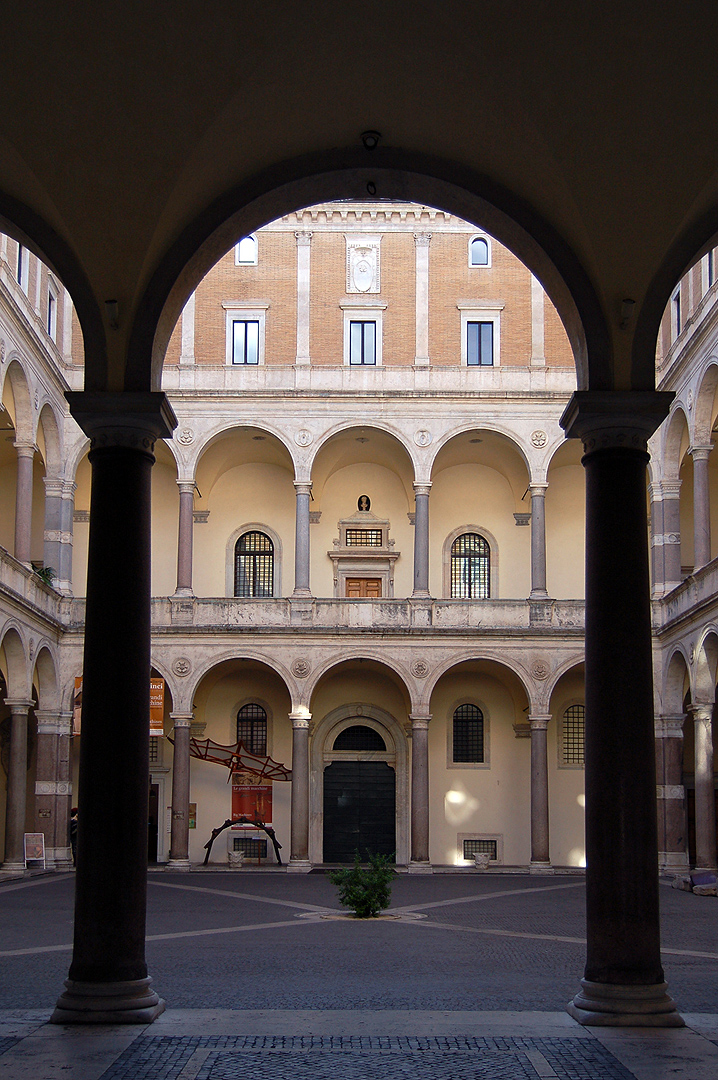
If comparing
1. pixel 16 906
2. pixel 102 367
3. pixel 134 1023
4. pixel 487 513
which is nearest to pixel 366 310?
pixel 487 513

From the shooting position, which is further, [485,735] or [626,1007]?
[485,735]

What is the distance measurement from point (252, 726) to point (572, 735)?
818 cm

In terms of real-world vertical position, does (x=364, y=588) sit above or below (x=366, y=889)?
above

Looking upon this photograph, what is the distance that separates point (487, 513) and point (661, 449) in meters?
5.64

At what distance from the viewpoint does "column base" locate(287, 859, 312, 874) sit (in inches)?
1130

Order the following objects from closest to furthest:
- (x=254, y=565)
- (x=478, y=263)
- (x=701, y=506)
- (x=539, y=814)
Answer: (x=701, y=506), (x=539, y=814), (x=478, y=263), (x=254, y=565)

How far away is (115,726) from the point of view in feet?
28.3

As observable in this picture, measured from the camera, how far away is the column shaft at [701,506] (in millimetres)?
25875

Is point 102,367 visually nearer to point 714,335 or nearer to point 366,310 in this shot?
point 714,335

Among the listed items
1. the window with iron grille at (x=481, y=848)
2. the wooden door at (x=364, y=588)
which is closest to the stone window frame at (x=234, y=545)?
the wooden door at (x=364, y=588)

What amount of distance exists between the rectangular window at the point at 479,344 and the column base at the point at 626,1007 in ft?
80.9

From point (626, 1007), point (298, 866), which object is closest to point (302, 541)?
point (298, 866)

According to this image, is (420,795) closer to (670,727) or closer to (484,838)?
(484,838)

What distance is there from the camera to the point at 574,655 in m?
29.8
